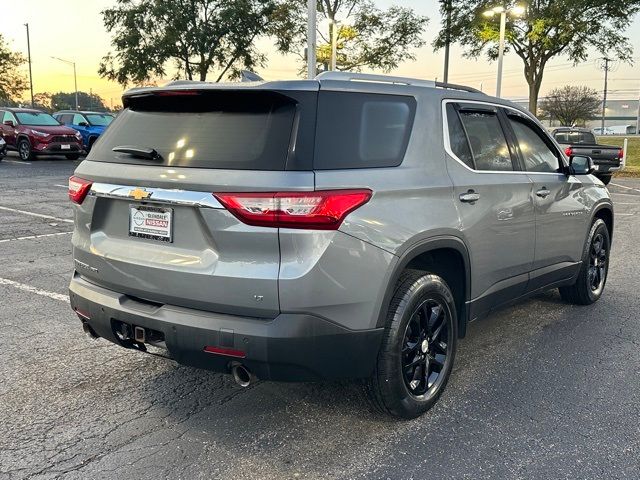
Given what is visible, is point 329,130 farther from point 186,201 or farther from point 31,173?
point 31,173

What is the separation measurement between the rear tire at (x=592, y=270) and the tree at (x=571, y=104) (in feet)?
247

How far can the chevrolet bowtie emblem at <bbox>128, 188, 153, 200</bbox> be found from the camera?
2.89 meters

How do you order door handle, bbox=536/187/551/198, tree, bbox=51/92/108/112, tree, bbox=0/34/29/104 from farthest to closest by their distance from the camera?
tree, bbox=51/92/108/112 → tree, bbox=0/34/29/104 → door handle, bbox=536/187/551/198

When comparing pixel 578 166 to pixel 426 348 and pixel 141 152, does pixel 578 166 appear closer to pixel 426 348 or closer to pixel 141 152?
pixel 426 348

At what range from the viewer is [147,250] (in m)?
2.95

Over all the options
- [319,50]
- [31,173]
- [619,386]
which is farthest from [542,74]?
[619,386]

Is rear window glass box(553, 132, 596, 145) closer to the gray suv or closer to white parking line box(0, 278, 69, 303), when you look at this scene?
the gray suv

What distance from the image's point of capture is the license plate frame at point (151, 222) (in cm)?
286

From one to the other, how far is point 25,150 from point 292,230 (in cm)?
2064

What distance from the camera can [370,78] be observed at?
322 cm

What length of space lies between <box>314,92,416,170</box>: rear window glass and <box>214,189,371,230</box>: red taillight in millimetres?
176

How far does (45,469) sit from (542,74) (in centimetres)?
2776

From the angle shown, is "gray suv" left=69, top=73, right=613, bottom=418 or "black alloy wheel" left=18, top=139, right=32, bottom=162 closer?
"gray suv" left=69, top=73, right=613, bottom=418

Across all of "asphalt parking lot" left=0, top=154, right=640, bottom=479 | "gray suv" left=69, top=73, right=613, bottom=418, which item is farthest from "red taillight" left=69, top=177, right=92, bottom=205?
"asphalt parking lot" left=0, top=154, right=640, bottom=479
